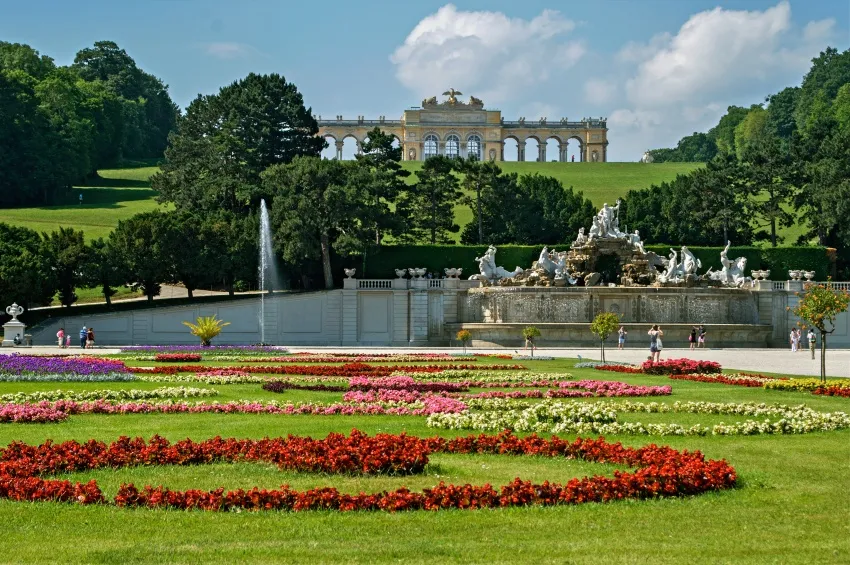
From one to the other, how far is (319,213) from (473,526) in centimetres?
4535

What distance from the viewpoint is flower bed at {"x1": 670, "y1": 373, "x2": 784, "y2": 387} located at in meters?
24.8

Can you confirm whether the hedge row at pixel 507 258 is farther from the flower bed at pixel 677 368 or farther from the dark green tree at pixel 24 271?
the flower bed at pixel 677 368

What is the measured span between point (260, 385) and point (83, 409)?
20.0ft

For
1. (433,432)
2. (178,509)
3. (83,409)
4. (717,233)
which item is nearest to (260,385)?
(83,409)

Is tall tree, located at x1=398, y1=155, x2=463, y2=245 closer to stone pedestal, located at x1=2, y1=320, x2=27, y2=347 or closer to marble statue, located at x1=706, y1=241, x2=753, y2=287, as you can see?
marble statue, located at x1=706, y1=241, x2=753, y2=287

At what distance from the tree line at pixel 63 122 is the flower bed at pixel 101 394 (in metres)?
62.7

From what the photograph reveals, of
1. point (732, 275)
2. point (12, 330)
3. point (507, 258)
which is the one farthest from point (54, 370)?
point (507, 258)

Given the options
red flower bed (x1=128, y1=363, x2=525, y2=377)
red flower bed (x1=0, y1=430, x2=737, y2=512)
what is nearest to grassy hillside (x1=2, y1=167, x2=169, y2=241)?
red flower bed (x1=128, y1=363, x2=525, y2=377)

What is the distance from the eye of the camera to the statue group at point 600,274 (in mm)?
52031

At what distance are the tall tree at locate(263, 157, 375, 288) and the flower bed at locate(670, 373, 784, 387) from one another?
1136 inches

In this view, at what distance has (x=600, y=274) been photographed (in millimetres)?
54156

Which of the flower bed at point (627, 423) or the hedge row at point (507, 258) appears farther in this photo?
the hedge row at point (507, 258)

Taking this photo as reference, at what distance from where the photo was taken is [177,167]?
78.9 meters

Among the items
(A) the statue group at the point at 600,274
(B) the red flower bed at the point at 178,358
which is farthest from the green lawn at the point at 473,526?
(A) the statue group at the point at 600,274
